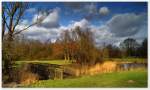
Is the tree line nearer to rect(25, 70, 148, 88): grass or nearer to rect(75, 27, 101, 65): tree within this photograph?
rect(75, 27, 101, 65): tree

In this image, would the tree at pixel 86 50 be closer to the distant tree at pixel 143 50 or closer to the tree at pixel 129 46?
the tree at pixel 129 46

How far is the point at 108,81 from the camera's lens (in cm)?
343

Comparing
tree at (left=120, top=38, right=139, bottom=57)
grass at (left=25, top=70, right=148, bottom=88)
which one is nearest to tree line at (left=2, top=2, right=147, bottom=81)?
tree at (left=120, top=38, right=139, bottom=57)

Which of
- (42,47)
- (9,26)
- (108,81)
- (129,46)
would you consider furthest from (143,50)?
(9,26)

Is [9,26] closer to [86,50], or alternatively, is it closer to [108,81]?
[86,50]

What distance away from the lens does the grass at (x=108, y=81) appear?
11.2 ft

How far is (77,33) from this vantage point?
3.46 meters

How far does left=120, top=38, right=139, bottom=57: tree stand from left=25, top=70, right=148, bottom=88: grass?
0.53ft

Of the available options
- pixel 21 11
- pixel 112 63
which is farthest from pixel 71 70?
pixel 21 11

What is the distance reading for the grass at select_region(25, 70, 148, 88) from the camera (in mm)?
3425

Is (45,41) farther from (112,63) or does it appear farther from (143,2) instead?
(143,2)

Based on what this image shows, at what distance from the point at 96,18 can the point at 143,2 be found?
16.4 inches

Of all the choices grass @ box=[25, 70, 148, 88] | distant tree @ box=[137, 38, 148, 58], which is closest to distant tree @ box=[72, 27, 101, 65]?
grass @ box=[25, 70, 148, 88]

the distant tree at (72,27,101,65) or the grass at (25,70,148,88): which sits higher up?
the distant tree at (72,27,101,65)
